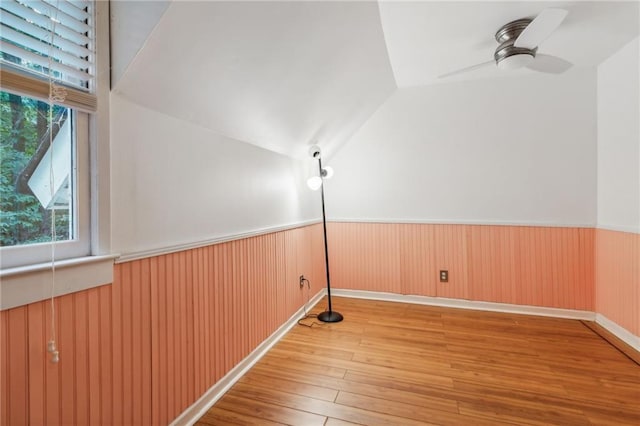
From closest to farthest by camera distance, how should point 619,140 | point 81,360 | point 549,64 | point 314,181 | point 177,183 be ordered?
point 81,360 → point 177,183 → point 619,140 → point 549,64 → point 314,181

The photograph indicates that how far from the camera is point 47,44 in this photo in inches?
41.0

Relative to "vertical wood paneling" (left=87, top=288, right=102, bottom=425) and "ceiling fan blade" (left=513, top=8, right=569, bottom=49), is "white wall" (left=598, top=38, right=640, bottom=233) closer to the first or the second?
"ceiling fan blade" (left=513, top=8, right=569, bottom=49)

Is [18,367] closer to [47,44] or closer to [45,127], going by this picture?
[45,127]

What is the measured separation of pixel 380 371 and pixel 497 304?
180 centimetres

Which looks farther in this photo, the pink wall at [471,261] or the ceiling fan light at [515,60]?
the pink wall at [471,261]

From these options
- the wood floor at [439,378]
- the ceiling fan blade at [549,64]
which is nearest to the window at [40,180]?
the wood floor at [439,378]

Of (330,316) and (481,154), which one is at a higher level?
(481,154)

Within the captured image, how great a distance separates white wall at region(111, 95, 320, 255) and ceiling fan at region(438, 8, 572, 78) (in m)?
1.89

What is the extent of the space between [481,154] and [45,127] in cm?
338

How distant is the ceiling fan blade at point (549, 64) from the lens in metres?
2.50

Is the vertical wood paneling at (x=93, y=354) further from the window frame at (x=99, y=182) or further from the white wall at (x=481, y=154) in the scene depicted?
the white wall at (x=481, y=154)

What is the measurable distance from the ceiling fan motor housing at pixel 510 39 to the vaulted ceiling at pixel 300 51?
5 cm

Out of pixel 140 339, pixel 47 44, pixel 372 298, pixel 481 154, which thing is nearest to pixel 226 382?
pixel 140 339

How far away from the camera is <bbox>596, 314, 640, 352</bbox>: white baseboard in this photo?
2263 mm
